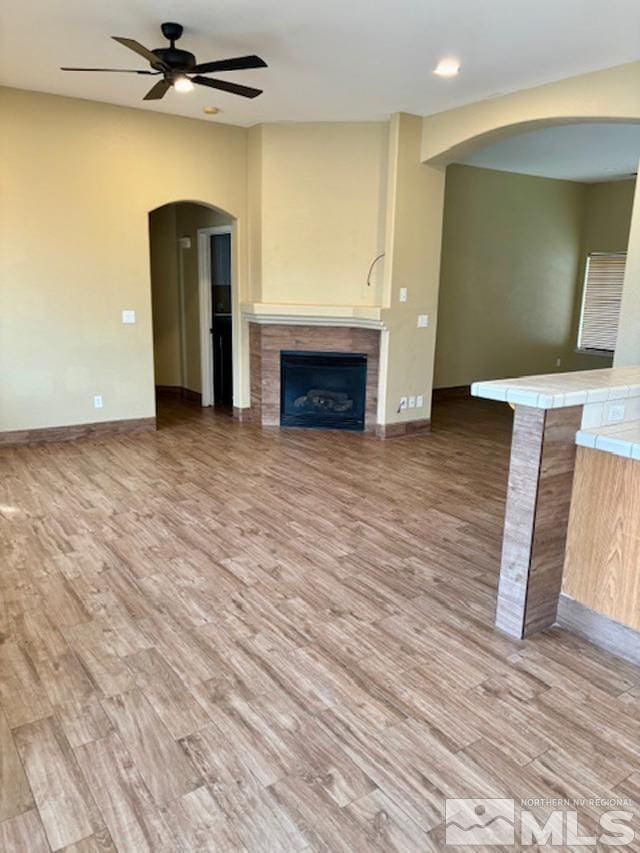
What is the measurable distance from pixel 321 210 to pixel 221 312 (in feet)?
6.18

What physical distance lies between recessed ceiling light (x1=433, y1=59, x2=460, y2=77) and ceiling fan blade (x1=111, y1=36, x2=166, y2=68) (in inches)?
76.0

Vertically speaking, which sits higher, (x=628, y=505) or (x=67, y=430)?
(x=628, y=505)

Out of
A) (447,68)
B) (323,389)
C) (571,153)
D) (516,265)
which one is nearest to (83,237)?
(323,389)

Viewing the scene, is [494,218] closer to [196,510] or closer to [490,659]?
[196,510]

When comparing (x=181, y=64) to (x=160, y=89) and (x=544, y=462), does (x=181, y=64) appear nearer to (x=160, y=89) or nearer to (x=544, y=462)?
(x=160, y=89)

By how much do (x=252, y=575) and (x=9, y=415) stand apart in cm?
343

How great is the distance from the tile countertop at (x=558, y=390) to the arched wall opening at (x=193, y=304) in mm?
4440

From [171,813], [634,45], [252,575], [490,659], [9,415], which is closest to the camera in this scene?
[171,813]

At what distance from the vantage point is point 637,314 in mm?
3830

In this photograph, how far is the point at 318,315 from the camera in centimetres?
598

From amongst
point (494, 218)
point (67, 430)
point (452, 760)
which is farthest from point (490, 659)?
point (494, 218)

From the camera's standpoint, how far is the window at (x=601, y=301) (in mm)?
8711

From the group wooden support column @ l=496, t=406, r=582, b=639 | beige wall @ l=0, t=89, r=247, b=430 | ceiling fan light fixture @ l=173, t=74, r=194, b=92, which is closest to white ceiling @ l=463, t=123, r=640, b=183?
beige wall @ l=0, t=89, r=247, b=430

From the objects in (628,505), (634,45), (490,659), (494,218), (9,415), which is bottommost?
(490,659)
